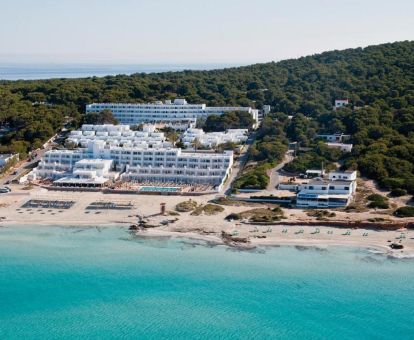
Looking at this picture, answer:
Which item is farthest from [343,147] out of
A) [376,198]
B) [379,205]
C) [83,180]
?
[83,180]

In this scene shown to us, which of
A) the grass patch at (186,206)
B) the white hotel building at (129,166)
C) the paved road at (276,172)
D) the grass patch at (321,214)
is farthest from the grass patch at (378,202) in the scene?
the grass patch at (186,206)

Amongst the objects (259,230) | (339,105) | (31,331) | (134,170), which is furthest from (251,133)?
(31,331)

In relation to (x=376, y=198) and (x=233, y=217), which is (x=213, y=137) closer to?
(x=233, y=217)

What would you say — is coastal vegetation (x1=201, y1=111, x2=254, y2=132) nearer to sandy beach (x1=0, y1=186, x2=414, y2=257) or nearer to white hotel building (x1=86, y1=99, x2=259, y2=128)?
white hotel building (x1=86, y1=99, x2=259, y2=128)

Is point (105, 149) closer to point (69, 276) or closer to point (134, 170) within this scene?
point (134, 170)

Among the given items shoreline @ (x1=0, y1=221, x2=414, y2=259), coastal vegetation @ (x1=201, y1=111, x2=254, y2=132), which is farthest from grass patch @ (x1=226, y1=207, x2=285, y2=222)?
coastal vegetation @ (x1=201, y1=111, x2=254, y2=132)

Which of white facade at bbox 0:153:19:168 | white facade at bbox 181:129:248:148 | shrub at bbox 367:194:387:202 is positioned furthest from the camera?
white facade at bbox 181:129:248:148
